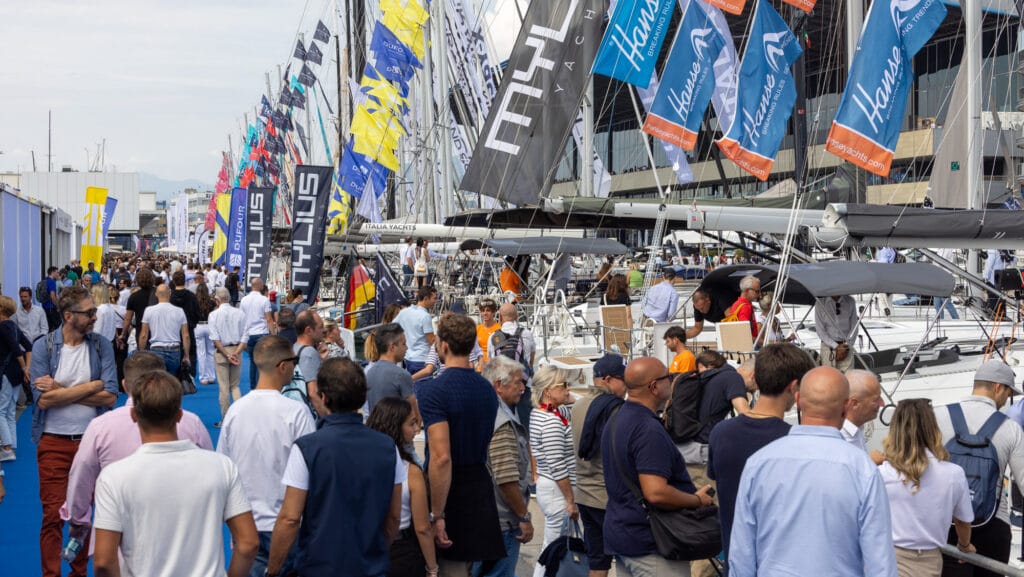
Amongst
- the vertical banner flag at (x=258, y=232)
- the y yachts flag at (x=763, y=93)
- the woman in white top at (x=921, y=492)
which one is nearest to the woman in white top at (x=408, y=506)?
the woman in white top at (x=921, y=492)

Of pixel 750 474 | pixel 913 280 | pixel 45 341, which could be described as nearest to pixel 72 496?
pixel 45 341

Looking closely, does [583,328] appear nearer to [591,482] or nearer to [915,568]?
[591,482]

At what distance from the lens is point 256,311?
47.8ft

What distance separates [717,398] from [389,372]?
81.7 inches

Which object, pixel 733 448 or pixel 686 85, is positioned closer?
pixel 733 448

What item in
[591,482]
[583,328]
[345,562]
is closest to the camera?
[345,562]

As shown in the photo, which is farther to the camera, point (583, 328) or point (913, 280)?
point (583, 328)

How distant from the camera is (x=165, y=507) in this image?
3973 mm

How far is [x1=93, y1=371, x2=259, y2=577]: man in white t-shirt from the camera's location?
13.0 feet

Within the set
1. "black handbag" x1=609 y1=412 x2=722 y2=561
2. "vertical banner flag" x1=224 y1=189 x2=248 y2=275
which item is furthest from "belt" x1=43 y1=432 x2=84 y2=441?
"vertical banner flag" x1=224 y1=189 x2=248 y2=275

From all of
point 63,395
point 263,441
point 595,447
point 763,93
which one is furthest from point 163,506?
point 763,93

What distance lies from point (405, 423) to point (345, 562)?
738mm

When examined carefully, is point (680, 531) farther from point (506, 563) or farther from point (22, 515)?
point (22, 515)

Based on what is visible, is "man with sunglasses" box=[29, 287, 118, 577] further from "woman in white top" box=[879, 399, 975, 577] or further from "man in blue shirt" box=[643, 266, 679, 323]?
"man in blue shirt" box=[643, 266, 679, 323]
